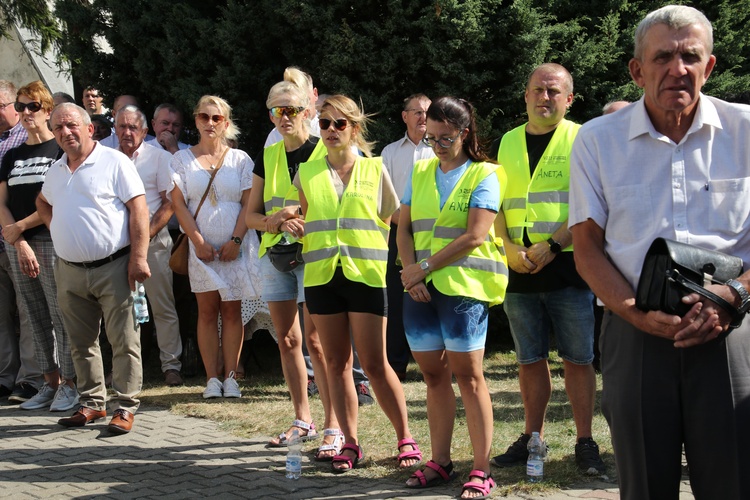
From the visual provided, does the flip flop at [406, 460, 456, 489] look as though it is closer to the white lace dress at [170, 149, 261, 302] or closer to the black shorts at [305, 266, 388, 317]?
the black shorts at [305, 266, 388, 317]

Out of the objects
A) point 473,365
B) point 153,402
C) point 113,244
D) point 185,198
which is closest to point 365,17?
point 185,198

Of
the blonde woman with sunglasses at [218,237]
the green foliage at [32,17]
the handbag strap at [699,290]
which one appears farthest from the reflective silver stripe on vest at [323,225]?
the green foliage at [32,17]

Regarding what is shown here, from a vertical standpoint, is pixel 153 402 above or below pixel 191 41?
below

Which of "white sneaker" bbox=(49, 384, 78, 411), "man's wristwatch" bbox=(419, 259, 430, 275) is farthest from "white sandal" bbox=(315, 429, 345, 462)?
"white sneaker" bbox=(49, 384, 78, 411)

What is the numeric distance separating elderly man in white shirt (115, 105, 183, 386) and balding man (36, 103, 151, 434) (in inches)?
50.0

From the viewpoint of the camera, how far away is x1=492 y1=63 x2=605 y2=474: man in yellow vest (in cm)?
540

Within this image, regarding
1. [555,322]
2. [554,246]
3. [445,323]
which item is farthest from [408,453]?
[554,246]

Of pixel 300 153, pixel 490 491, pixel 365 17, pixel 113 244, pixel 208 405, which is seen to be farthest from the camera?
pixel 365 17

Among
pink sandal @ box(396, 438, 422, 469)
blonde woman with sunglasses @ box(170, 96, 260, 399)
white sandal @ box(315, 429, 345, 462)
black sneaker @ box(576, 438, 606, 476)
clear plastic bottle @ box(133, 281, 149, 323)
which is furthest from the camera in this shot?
blonde woman with sunglasses @ box(170, 96, 260, 399)

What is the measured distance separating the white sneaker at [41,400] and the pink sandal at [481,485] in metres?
4.28

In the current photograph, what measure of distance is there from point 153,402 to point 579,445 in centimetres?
385

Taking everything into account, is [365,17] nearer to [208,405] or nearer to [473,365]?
[208,405]

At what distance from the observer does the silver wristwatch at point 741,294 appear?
118 inches

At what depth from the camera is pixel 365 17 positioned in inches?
347
